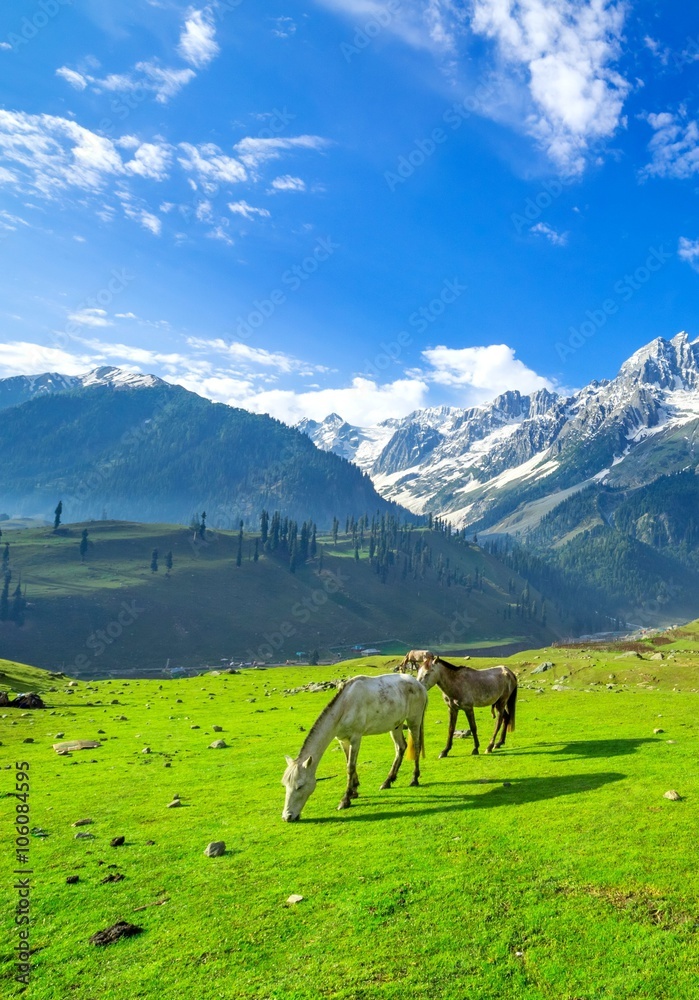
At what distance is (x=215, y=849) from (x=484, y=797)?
7609mm

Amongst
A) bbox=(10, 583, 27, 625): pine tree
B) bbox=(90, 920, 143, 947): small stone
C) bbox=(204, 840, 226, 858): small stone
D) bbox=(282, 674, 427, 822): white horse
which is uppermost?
bbox=(282, 674, 427, 822): white horse

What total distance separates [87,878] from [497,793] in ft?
35.8

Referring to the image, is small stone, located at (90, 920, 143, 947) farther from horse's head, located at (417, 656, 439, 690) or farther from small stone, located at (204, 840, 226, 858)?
horse's head, located at (417, 656, 439, 690)

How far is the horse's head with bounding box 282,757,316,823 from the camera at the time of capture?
576 inches

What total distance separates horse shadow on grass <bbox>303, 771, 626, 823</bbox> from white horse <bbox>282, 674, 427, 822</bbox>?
2.07ft

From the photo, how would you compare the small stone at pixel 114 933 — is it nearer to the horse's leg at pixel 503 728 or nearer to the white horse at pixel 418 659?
the white horse at pixel 418 659

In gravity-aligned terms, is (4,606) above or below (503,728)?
below

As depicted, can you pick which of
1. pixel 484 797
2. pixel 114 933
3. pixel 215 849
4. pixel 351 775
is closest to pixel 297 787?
pixel 351 775

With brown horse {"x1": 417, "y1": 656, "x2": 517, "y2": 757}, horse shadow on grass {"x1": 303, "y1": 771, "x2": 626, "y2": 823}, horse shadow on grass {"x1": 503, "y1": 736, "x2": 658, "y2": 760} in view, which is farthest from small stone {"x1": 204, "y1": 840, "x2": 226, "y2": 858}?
horse shadow on grass {"x1": 503, "y1": 736, "x2": 658, "y2": 760}

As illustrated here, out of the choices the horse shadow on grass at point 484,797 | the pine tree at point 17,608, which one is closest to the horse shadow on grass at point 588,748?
the horse shadow on grass at point 484,797

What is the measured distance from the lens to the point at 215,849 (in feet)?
41.7

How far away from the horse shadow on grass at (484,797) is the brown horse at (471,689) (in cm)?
401

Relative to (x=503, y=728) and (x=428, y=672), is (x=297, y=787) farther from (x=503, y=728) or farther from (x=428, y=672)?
(x=503, y=728)

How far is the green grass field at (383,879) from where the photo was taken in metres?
8.24
